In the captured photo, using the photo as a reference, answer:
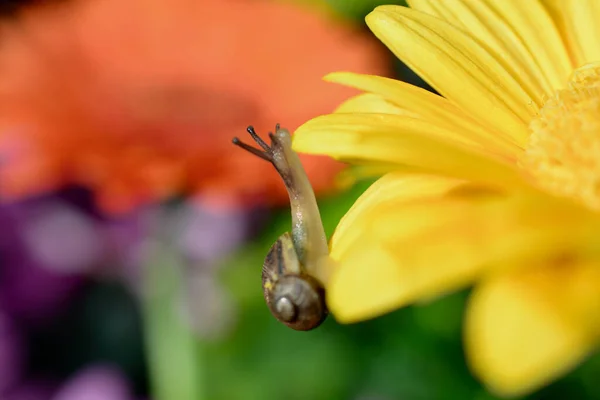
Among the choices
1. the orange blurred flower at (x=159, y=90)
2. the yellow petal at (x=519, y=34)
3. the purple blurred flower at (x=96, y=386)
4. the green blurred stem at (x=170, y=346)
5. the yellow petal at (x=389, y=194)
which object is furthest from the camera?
the purple blurred flower at (x=96, y=386)

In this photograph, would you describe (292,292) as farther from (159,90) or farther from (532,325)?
(159,90)

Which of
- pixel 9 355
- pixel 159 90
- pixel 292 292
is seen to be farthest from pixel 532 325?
pixel 9 355

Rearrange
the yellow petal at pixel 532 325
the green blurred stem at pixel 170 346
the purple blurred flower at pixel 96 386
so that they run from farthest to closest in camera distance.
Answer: the purple blurred flower at pixel 96 386, the green blurred stem at pixel 170 346, the yellow petal at pixel 532 325

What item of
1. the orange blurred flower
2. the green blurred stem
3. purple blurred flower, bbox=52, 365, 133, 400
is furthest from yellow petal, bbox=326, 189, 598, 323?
purple blurred flower, bbox=52, 365, 133, 400

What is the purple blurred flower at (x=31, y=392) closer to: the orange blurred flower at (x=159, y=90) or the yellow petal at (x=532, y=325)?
the orange blurred flower at (x=159, y=90)

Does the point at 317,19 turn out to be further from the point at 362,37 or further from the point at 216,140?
the point at 216,140

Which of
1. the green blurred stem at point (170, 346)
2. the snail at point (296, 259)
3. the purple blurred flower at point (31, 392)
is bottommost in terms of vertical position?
the purple blurred flower at point (31, 392)

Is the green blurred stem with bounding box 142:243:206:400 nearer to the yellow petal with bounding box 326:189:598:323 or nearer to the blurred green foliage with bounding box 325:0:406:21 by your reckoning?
the blurred green foliage with bounding box 325:0:406:21

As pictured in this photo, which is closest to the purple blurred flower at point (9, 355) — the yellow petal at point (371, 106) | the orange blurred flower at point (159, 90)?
the orange blurred flower at point (159, 90)
